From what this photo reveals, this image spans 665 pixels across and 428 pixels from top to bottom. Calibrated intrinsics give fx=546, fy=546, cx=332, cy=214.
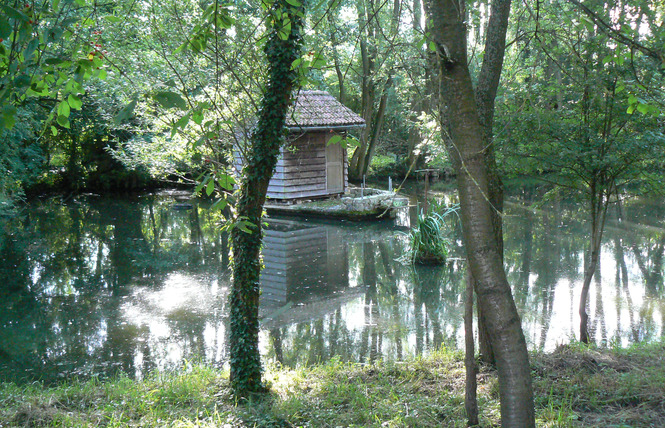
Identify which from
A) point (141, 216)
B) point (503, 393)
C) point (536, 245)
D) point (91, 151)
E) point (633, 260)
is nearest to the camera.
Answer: point (503, 393)

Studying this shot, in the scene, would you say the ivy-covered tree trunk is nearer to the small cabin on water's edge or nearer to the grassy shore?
the grassy shore

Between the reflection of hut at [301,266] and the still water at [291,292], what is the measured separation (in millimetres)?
37

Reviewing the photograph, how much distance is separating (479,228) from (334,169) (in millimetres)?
17563

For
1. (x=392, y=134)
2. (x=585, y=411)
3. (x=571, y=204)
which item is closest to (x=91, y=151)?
(x=392, y=134)

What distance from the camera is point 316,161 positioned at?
19.5 m

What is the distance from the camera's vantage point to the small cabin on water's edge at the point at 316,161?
1866 centimetres

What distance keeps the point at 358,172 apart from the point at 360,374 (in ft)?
70.2

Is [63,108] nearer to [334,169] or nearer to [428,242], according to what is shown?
[428,242]

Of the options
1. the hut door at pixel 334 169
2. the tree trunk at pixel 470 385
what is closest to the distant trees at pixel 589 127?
the tree trunk at pixel 470 385

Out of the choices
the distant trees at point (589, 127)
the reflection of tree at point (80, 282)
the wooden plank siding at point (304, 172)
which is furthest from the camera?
the wooden plank siding at point (304, 172)

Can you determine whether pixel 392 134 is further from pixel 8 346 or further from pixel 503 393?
pixel 503 393

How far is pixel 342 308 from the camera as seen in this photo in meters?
9.21

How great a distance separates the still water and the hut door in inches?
123

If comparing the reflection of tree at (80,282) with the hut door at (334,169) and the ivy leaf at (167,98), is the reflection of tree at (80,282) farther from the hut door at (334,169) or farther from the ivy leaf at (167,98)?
the ivy leaf at (167,98)
